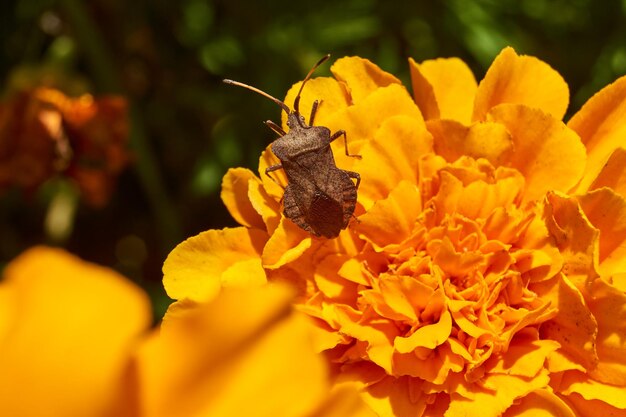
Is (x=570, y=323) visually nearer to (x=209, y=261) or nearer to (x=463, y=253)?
(x=463, y=253)

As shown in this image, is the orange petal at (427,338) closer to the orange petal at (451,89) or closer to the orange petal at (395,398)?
the orange petal at (395,398)

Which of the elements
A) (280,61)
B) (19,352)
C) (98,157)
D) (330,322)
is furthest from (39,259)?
(280,61)

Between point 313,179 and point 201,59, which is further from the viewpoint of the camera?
point 201,59

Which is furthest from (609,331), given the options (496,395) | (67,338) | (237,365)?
(67,338)

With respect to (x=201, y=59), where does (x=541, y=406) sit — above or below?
above

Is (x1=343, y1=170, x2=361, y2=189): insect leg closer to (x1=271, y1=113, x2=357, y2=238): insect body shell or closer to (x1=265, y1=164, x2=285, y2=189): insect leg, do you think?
(x1=271, y1=113, x2=357, y2=238): insect body shell

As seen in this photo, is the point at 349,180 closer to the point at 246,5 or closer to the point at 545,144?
the point at 545,144
